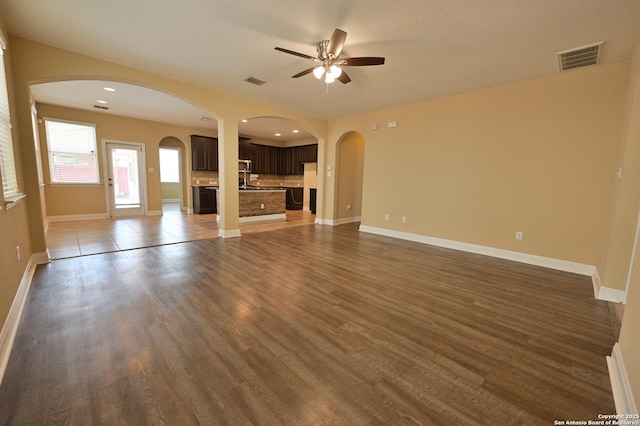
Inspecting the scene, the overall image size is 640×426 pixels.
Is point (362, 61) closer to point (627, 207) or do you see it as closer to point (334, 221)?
point (627, 207)

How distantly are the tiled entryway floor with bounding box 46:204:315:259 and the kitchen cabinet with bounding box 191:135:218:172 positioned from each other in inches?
76.8

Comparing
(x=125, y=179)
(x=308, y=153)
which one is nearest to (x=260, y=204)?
(x=308, y=153)

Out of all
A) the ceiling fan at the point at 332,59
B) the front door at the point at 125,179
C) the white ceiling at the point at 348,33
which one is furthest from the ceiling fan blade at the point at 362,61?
the front door at the point at 125,179

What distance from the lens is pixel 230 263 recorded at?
3.64 meters

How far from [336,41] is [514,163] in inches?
135

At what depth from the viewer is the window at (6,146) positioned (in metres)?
2.32

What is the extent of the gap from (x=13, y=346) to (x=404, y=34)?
425cm

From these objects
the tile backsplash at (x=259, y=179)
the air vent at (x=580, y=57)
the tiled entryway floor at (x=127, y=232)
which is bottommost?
the tiled entryway floor at (x=127, y=232)

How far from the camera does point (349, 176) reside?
24.0 feet

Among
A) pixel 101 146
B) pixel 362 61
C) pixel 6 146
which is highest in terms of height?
pixel 362 61

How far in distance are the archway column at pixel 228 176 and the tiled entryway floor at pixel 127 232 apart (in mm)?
430

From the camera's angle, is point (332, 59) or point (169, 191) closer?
point (332, 59)

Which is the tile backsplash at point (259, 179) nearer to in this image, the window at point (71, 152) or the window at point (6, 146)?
→ the window at point (71, 152)

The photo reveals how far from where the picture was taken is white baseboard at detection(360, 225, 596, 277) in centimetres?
360
